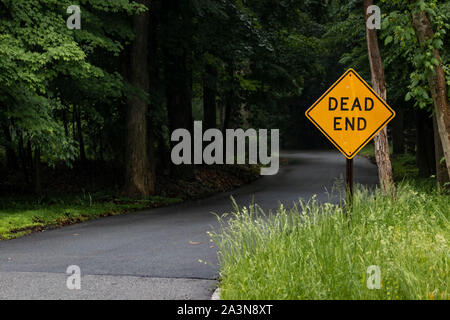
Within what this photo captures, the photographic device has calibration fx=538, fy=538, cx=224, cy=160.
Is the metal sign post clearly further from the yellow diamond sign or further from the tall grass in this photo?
the tall grass

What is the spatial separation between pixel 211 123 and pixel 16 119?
50.9ft

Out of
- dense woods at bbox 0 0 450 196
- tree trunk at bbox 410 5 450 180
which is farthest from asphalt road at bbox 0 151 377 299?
dense woods at bbox 0 0 450 196

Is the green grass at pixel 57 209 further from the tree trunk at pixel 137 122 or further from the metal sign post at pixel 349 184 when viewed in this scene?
the metal sign post at pixel 349 184

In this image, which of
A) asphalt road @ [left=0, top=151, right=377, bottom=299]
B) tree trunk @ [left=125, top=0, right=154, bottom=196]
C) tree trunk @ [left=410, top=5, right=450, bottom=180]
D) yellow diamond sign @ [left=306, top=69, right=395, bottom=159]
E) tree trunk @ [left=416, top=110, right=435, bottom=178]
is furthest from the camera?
tree trunk @ [left=416, top=110, right=435, bottom=178]

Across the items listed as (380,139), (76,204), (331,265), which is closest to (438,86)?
(380,139)

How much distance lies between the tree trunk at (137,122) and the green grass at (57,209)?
28.5 inches

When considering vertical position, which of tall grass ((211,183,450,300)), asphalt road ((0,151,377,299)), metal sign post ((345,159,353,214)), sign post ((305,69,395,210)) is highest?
sign post ((305,69,395,210))

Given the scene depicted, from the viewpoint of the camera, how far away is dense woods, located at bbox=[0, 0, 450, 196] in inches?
464

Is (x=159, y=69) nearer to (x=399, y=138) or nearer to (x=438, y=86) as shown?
(x=438, y=86)

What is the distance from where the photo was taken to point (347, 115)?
8656 mm

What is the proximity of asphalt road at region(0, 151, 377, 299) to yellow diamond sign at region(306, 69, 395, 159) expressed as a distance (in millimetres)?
686

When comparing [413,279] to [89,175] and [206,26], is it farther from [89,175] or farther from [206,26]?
[89,175]

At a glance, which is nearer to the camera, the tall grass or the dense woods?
the tall grass
